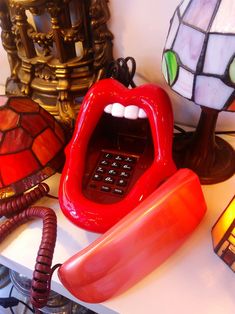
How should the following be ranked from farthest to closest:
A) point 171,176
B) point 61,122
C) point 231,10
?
point 61,122, point 171,176, point 231,10

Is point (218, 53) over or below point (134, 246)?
over

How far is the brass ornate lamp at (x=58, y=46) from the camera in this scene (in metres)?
0.53

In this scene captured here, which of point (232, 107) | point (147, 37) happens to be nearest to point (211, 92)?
point (232, 107)

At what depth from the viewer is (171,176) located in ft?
1.38

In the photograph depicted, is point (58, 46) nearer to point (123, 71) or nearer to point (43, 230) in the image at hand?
point (123, 71)

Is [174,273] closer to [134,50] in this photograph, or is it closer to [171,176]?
[171,176]

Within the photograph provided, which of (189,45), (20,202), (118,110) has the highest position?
(189,45)

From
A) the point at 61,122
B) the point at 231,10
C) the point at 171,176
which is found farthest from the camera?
the point at 61,122

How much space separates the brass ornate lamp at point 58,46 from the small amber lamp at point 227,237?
32 centimetres

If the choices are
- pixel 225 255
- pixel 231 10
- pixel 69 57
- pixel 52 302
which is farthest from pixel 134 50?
pixel 52 302

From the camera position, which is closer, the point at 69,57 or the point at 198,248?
the point at 198,248

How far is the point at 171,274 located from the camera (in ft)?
1.28

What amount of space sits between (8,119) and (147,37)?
0.95 feet

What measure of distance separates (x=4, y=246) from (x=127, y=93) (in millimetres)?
291
